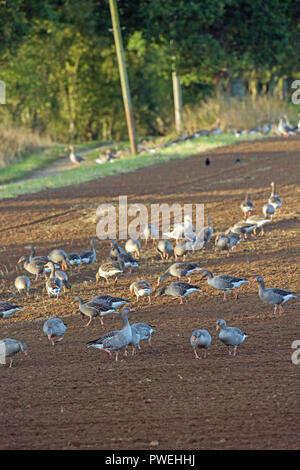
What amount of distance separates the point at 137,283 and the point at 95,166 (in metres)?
19.3

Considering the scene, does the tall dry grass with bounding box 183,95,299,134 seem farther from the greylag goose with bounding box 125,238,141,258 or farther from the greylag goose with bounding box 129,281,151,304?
the greylag goose with bounding box 129,281,151,304

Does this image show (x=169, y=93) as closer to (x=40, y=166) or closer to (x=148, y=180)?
(x=40, y=166)

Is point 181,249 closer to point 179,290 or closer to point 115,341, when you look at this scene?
point 179,290

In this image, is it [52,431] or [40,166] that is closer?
[52,431]

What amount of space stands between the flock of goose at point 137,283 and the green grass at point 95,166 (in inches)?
331

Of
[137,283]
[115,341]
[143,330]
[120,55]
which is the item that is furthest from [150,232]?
[120,55]

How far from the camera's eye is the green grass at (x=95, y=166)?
82.4 feet

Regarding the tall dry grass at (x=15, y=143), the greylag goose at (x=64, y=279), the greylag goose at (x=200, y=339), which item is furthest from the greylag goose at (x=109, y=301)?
the tall dry grass at (x=15, y=143)

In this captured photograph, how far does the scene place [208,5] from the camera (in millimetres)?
38625

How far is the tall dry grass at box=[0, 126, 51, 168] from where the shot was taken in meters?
38.6

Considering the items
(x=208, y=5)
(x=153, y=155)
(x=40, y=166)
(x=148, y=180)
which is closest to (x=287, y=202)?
(x=148, y=180)

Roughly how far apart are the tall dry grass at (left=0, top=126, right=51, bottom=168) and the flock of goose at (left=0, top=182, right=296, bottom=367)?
2236cm

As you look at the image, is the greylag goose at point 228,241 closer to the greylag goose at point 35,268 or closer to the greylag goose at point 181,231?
the greylag goose at point 181,231
